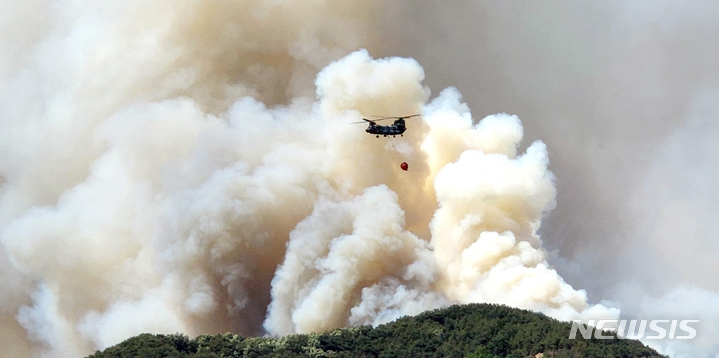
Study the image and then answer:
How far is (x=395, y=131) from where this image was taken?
280 feet

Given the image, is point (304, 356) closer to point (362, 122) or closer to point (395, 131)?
point (395, 131)

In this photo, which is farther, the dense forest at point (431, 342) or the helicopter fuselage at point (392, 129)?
the helicopter fuselage at point (392, 129)

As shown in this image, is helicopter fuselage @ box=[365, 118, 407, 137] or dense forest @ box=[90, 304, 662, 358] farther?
helicopter fuselage @ box=[365, 118, 407, 137]

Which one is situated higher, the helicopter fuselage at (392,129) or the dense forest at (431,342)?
the helicopter fuselage at (392,129)

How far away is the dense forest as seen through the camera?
7969cm

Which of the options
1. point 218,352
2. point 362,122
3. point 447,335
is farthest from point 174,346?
point 362,122

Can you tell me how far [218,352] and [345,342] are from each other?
7278mm

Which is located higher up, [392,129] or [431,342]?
[392,129]

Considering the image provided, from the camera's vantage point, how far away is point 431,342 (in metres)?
83.8

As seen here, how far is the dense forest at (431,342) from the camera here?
79.7 metres

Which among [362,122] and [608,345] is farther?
[362,122]

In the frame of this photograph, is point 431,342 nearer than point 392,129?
Yes

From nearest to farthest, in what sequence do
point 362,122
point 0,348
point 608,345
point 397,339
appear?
1. point 608,345
2. point 397,339
3. point 362,122
4. point 0,348

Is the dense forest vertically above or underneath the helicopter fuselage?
underneath
